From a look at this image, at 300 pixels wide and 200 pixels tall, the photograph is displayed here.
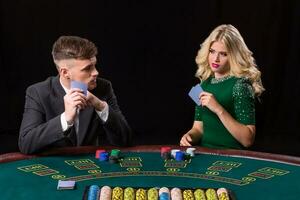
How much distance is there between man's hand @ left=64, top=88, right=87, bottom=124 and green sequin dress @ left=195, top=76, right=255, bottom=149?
784 mm

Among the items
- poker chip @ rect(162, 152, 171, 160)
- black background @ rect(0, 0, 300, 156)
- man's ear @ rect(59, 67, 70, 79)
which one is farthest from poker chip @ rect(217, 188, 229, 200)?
black background @ rect(0, 0, 300, 156)

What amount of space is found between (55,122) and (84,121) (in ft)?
1.21

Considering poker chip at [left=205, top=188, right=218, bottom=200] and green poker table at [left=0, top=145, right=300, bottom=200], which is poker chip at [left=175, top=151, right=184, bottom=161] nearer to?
green poker table at [left=0, top=145, right=300, bottom=200]

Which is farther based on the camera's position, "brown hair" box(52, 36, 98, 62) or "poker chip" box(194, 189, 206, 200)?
"brown hair" box(52, 36, 98, 62)

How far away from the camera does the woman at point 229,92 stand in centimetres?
257

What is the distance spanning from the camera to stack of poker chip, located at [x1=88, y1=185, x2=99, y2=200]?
1.64m

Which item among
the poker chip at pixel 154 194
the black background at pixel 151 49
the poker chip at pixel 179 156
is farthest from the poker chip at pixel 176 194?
the black background at pixel 151 49

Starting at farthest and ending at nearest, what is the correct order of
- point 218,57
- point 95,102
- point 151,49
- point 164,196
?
1. point 151,49
2. point 218,57
3. point 95,102
4. point 164,196

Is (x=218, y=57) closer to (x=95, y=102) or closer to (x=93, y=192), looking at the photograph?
(x=95, y=102)

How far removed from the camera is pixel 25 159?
7.11ft

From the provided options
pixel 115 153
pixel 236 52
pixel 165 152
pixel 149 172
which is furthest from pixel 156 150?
pixel 236 52

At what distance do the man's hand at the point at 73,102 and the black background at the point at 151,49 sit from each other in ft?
8.85

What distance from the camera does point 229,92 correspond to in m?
2.67

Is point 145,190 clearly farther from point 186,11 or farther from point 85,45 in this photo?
point 186,11
